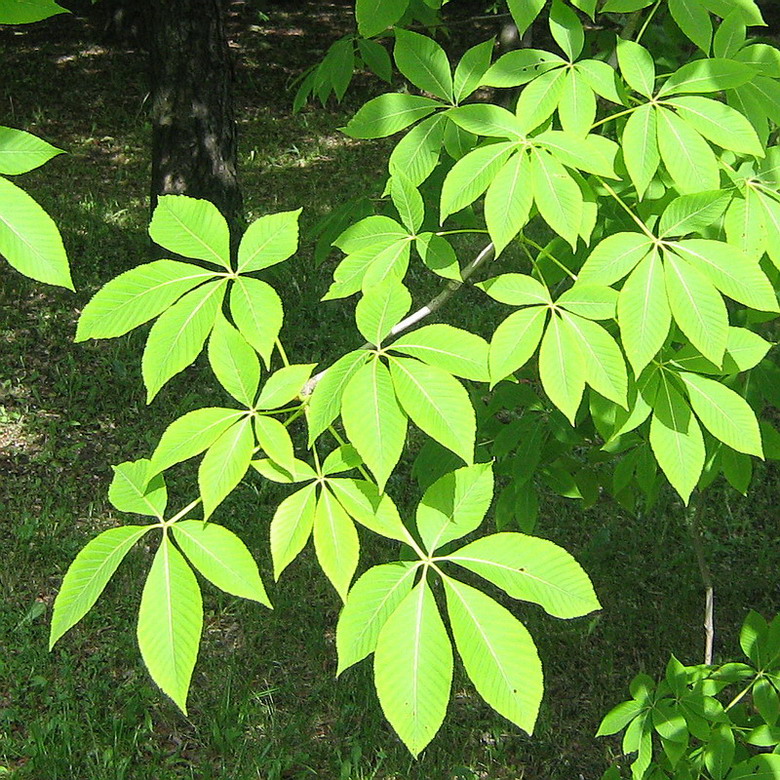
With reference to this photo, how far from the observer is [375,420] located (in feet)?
3.25

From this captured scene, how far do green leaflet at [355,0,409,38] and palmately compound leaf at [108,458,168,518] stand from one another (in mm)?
782

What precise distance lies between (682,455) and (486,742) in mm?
2533

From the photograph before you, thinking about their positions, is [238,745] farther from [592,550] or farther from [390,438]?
[390,438]

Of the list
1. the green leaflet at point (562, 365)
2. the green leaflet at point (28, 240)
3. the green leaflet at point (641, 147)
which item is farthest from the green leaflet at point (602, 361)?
the green leaflet at point (28, 240)

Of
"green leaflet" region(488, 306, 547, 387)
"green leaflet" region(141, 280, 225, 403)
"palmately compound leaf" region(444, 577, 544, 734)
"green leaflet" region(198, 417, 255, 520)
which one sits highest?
"green leaflet" region(141, 280, 225, 403)

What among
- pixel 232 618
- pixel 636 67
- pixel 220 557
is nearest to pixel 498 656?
pixel 220 557

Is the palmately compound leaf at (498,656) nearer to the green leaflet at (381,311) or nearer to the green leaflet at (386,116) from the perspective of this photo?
the green leaflet at (381,311)

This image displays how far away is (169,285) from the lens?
110 centimetres

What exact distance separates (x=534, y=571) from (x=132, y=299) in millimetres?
531

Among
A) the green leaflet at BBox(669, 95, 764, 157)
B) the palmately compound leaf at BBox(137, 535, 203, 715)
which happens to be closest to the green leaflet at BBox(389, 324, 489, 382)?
the palmately compound leaf at BBox(137, 535, 203, 715)

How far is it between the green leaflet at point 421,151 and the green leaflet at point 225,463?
60 centimetres

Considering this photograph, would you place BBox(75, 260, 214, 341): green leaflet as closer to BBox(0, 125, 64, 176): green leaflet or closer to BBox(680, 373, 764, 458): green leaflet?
BBox(0, 125, 64, 176): green leaflet

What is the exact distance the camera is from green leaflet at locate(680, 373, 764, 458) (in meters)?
1.25

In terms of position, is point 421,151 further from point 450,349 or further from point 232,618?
point 232,618
